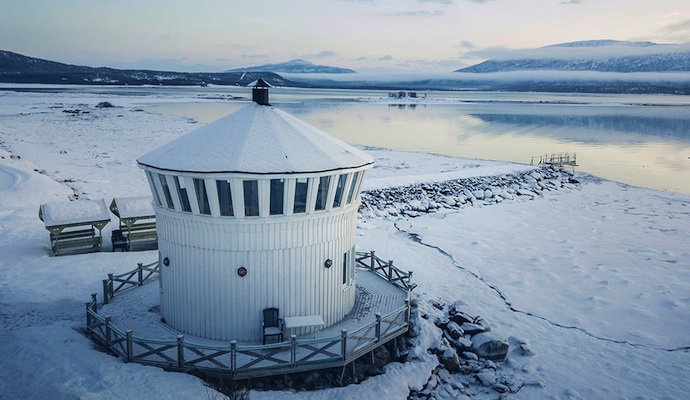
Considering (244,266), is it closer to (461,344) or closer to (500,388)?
(461,344)

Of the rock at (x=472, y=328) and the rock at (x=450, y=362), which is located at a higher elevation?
the rock at (x=472, y=328)

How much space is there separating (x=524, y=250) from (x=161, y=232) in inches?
706

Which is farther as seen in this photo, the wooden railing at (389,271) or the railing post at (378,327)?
the wooden railing at (389,271)

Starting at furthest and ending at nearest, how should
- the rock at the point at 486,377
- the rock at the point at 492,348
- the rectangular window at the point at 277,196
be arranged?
the rock at the point at 492,348 < the rock at the point at 486,377 < the rectangular window at the point at 277,196

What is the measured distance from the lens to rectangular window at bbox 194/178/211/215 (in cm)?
1245

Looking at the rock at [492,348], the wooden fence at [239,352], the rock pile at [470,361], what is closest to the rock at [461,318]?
the rock pile at [470,361]

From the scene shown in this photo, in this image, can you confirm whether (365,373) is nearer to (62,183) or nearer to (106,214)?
(106,214)

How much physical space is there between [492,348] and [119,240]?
1520 centimetres

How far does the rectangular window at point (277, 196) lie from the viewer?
40.8ft

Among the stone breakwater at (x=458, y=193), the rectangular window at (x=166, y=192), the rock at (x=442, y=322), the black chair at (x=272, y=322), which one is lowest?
the rock at (x=442, y=322)

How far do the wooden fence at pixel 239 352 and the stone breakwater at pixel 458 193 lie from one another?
17.1 meters

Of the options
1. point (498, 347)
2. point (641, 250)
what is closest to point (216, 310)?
point (498, 347)

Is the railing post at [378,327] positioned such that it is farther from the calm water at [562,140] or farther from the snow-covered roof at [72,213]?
the calm water at [562,140]

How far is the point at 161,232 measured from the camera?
1383cm
